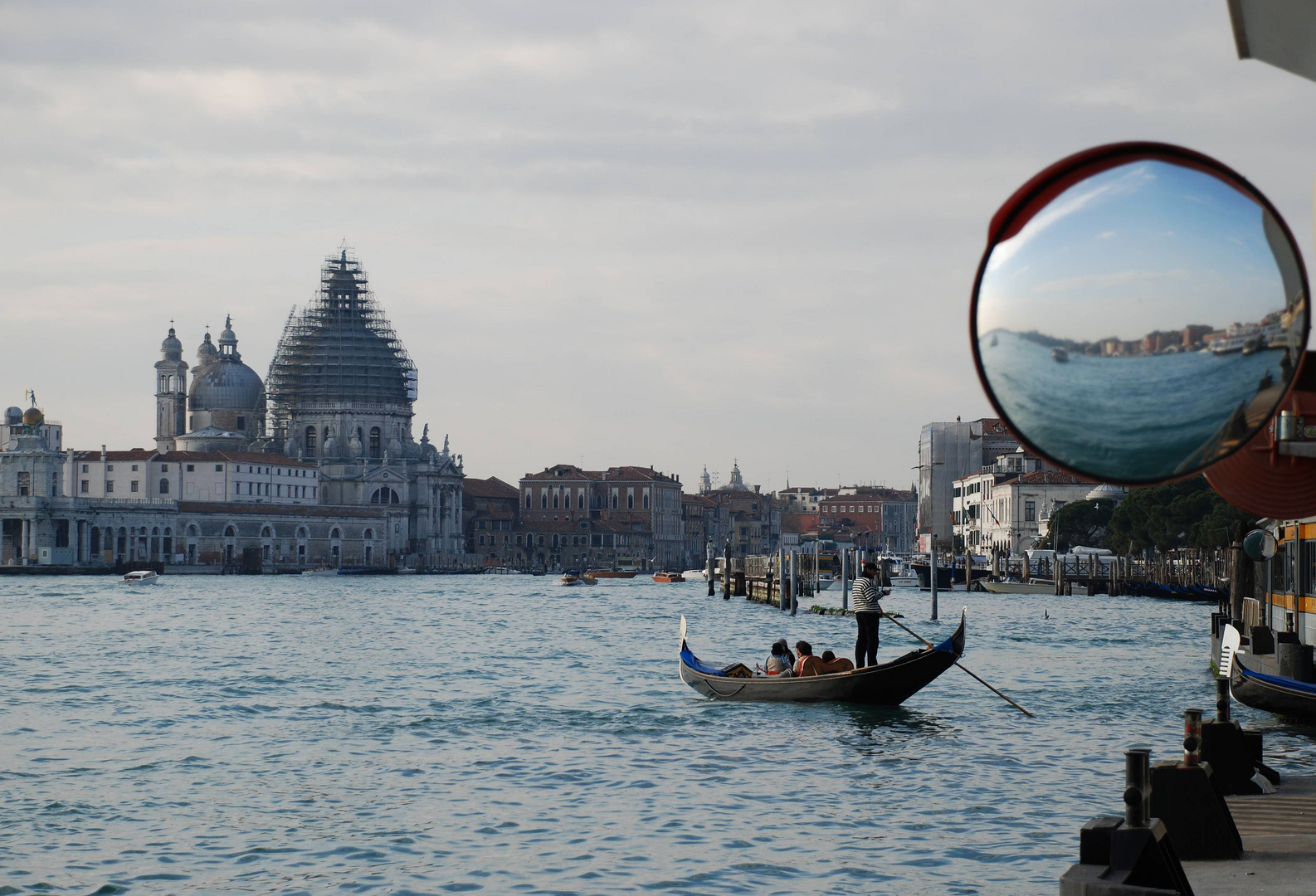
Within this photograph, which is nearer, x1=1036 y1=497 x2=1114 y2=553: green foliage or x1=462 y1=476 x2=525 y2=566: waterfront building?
x1=1036 y1=497 x2=1114 y2=553: green foliage

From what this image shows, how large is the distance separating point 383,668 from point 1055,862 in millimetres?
19066

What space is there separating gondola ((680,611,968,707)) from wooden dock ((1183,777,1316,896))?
7.55 metres

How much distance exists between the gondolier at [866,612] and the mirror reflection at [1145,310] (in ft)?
51.7

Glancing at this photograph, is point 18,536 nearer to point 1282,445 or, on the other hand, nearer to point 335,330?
point 335,330

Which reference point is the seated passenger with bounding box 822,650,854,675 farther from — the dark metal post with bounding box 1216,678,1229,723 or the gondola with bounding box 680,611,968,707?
the dark metal post with bounding box 1216,678,1229,723

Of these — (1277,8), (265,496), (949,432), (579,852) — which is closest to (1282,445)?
(1277,8)

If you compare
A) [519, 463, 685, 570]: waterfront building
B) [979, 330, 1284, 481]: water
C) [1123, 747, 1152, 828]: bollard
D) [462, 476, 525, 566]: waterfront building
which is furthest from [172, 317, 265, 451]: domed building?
[979, 330, 1284, 481]: water

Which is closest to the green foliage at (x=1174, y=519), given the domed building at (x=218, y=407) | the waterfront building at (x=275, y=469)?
the waterfront building at (x=275, y=469)

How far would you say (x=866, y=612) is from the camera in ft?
58.5

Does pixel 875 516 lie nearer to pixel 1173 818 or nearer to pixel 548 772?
pixel 548 772

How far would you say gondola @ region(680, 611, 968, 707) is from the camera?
56.5 feet

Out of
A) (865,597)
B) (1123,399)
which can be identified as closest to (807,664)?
(865,597)

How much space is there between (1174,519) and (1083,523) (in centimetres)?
1708

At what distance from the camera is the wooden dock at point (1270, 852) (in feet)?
21.7
